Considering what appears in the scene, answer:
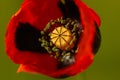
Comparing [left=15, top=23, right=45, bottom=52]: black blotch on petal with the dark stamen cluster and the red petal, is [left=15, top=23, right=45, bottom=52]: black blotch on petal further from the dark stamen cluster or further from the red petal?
the red petal

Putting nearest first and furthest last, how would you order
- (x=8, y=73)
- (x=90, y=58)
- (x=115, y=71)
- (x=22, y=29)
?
(x=90, y=58)
(x=22, y=29)
(x=115, y=71)
(x=8, y=73)

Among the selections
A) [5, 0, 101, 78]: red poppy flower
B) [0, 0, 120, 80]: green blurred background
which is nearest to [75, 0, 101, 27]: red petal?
[5, 0, 101, 78]: red poppy flower

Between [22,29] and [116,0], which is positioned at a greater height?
[116,0]

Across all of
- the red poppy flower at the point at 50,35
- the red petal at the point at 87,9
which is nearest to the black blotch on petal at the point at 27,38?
the red poppy flower at the point at 50,35

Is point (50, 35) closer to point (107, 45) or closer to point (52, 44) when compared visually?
point (52, 44)

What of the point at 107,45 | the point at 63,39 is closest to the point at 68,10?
the point at 63,39

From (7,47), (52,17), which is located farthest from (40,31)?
(7,47)

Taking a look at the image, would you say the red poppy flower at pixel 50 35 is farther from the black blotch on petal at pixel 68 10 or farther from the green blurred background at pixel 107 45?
the green blurred background at pixel 107 45

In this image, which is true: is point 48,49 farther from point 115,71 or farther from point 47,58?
point 115,71
